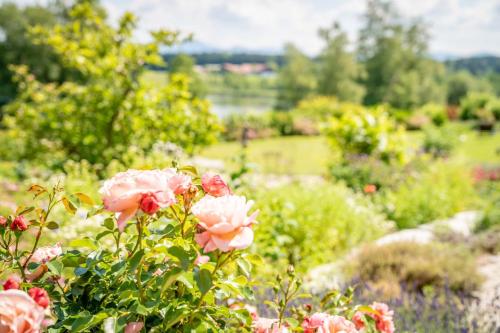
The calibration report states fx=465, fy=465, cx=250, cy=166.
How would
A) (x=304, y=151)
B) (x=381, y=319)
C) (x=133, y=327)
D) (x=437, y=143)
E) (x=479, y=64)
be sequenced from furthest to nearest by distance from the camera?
(x=479, y=64), (x=304, y=151), (x=437, y=143), (x=381, y=319), (x=133, y=327)

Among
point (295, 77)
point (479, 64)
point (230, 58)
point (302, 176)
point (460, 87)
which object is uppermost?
point (479, 64)

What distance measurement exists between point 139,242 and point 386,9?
132ft

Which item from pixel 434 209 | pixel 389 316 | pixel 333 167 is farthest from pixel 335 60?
pixel 389 316

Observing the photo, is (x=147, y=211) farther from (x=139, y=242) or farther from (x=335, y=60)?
(x=335, y=60)

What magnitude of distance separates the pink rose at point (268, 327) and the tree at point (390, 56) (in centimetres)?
3720

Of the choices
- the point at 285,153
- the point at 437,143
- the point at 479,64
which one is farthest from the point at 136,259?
the point at 479,64

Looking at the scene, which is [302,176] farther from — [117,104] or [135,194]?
[135,194]

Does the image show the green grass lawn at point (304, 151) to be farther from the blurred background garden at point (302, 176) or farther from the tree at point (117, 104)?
the tree at point (117, 104)

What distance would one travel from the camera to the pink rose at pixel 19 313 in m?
0.90

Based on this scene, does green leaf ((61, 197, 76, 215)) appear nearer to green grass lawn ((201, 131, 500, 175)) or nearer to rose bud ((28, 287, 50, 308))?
rose bud ((28, 287, 50, 308))

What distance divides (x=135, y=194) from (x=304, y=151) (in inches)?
565

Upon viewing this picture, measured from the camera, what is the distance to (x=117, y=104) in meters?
6.16

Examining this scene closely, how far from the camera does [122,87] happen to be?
20.6ft

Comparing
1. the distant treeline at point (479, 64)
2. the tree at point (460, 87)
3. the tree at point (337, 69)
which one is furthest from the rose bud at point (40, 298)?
the distant treeline at point (479, 64)
